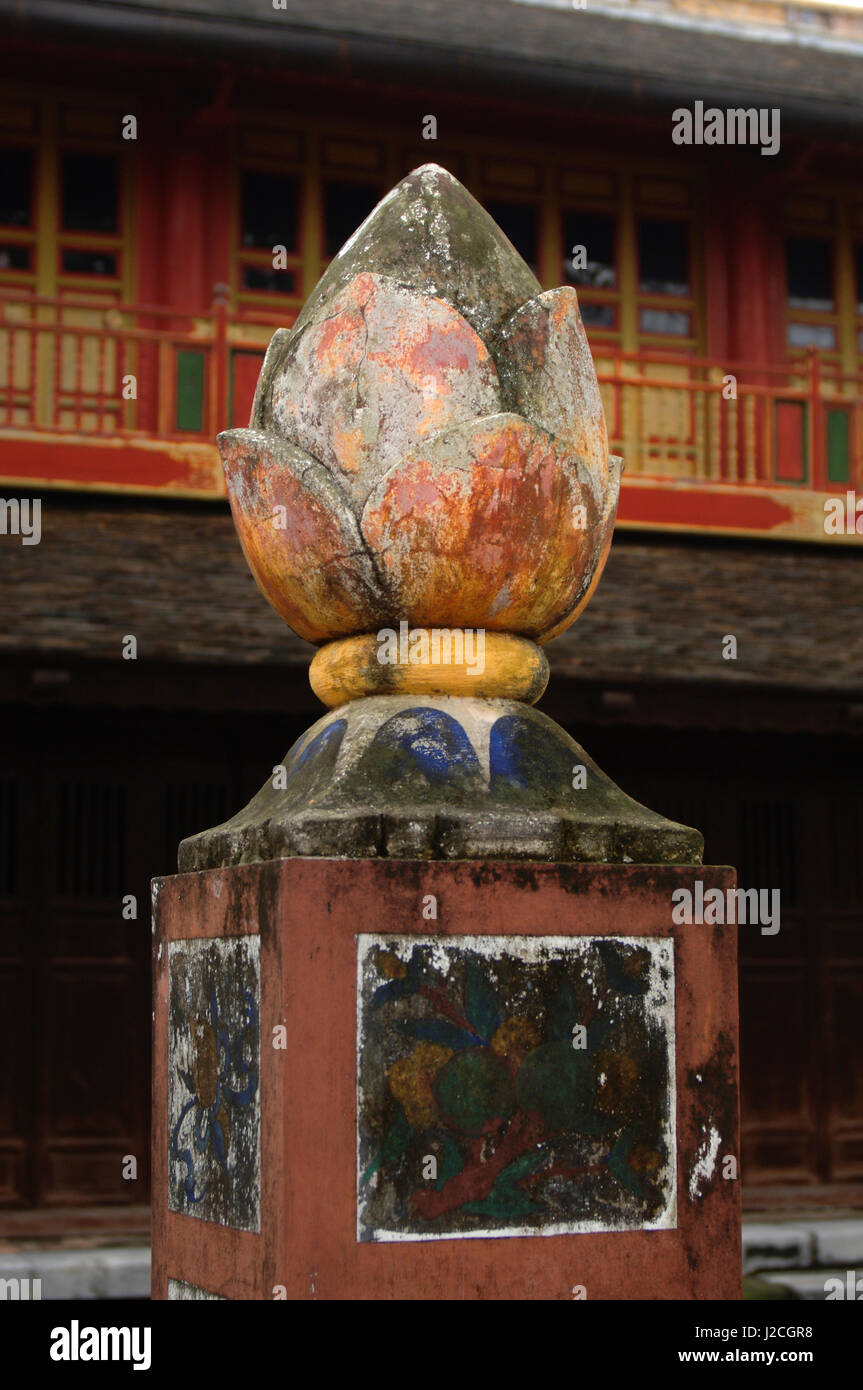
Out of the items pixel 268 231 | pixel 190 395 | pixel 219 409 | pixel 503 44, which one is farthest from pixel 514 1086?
pixel 503 44

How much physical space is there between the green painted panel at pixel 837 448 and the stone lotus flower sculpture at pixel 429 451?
29.1 ft

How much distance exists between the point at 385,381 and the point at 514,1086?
140 cm

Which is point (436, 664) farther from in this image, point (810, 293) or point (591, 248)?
point (810, 293)

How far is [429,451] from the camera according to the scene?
3607mm

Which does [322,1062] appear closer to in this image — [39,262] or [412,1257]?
[412,1257]

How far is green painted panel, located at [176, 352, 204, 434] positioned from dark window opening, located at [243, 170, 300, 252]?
1.86 metres

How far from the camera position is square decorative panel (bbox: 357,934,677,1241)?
3.30 metres

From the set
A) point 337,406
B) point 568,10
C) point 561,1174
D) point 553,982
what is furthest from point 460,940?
point 568,10

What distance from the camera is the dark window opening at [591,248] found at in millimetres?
12938

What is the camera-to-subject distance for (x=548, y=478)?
3.69m

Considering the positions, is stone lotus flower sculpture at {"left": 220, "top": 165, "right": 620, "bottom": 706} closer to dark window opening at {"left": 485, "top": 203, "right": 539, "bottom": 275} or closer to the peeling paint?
the peeling paint

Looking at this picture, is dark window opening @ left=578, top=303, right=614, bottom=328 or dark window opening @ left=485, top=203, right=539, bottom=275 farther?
dark window opening @ left=578, top=303, right=614, bottom=328

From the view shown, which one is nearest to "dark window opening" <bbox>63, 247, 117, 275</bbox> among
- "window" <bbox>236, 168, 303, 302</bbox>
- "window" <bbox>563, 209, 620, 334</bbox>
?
"window" <bbox>236, 168, 303, 302</bbox>

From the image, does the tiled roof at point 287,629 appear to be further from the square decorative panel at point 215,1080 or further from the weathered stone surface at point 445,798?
the weathered stone surface at point 445,798
